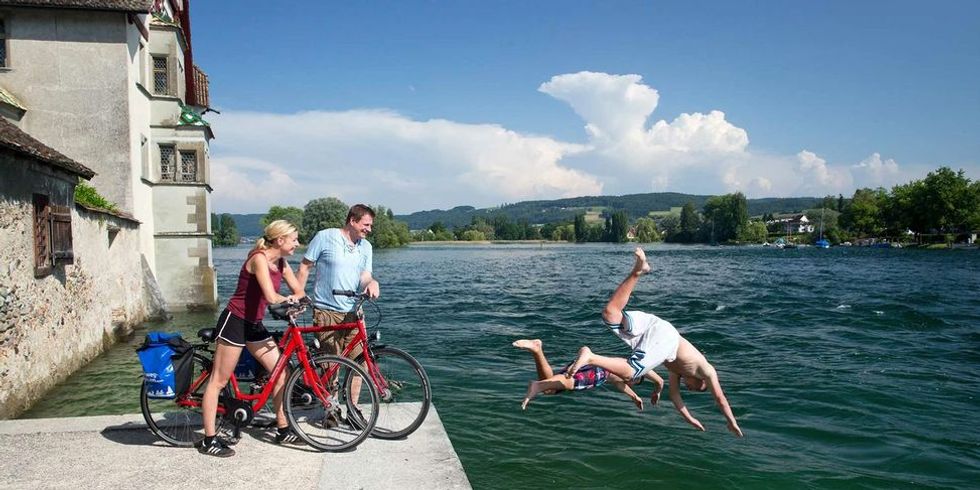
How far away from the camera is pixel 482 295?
1294 inches

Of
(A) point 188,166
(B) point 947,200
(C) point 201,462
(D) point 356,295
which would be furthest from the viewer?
(B) point 947,200

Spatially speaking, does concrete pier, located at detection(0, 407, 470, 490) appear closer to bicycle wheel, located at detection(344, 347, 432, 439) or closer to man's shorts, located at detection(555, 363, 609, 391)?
bicycle wheel, located at detection(344, 347, 432, 439)

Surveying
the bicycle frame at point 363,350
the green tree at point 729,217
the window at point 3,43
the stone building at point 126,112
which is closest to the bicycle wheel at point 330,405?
the bicycle frame at point 363,350

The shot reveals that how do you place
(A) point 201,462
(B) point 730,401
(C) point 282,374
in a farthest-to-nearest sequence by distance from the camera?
(B) point 730,401, (C) point 282,374, (A) point 201,462

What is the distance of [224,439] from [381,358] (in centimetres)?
151

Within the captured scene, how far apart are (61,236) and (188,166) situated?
33.2 feet

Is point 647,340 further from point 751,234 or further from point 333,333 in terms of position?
point 751,234

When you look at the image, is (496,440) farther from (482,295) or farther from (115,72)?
(482,295)

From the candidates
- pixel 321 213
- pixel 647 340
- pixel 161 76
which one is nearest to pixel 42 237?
pixel 647 340

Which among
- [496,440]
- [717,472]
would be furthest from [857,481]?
[496,440]

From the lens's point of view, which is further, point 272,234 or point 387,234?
point 387,234

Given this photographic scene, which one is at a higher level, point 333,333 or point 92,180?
point 92,180

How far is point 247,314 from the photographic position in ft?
18.2

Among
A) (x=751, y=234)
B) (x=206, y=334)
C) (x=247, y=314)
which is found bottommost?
(x=751, y=234)
